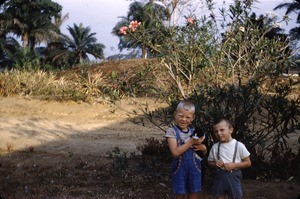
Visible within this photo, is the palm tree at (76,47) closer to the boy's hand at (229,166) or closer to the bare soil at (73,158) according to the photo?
the bare soil at (73,158)

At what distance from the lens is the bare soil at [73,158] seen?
470 cm

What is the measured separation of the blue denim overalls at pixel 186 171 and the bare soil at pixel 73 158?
49.3 inches

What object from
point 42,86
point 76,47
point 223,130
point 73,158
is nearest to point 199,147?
point 223,130

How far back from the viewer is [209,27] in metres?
5.07

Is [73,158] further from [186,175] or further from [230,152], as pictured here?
[230,152]

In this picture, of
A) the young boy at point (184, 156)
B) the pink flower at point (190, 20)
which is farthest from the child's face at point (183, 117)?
the pink flower at point (190, 20)

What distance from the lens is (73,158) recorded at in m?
6.39

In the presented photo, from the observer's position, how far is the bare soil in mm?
4699

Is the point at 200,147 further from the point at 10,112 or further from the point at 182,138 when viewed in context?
the point at 10,112

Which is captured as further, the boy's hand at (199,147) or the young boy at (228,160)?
the young boy at (228,160)

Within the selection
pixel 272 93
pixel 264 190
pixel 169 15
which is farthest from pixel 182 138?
pixel 169 15

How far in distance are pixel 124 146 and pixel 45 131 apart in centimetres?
271

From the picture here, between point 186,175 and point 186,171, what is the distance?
43mm

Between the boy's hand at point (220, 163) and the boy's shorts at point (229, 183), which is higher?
the boy's hand at point (220, 163)
